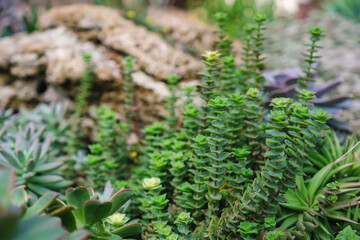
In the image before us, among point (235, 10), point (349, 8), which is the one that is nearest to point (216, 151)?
point (349, 8)

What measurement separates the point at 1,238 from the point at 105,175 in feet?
4.65

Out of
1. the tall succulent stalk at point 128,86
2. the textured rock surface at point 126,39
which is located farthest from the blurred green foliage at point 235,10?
the tall succulent stalk at point 128,86

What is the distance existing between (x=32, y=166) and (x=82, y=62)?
4.69 feet

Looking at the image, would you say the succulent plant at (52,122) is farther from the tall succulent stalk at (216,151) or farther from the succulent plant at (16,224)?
the succulent plant at (16,224)

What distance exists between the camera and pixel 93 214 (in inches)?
60.7

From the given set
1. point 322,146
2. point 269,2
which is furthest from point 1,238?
point 269,2

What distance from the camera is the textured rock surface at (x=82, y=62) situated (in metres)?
3.12

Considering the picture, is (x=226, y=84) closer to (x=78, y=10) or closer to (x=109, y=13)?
(x=109, y=13)

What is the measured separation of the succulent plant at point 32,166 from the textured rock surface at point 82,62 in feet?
3.29

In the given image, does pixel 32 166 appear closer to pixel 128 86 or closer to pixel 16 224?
pixel 128 86

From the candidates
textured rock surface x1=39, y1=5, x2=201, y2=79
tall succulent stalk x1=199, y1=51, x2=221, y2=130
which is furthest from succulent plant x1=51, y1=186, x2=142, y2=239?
textured rock surface x1=39, y1=5, x2=201, y2=79

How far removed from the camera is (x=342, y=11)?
5.67m

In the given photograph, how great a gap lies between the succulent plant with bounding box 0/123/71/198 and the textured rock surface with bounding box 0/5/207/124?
1.00 meters

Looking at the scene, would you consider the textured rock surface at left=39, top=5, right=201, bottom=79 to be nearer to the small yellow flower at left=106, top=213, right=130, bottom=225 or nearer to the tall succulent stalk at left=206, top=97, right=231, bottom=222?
the tall succulent stalk at left=206, top=97, right=231, bottom=222
